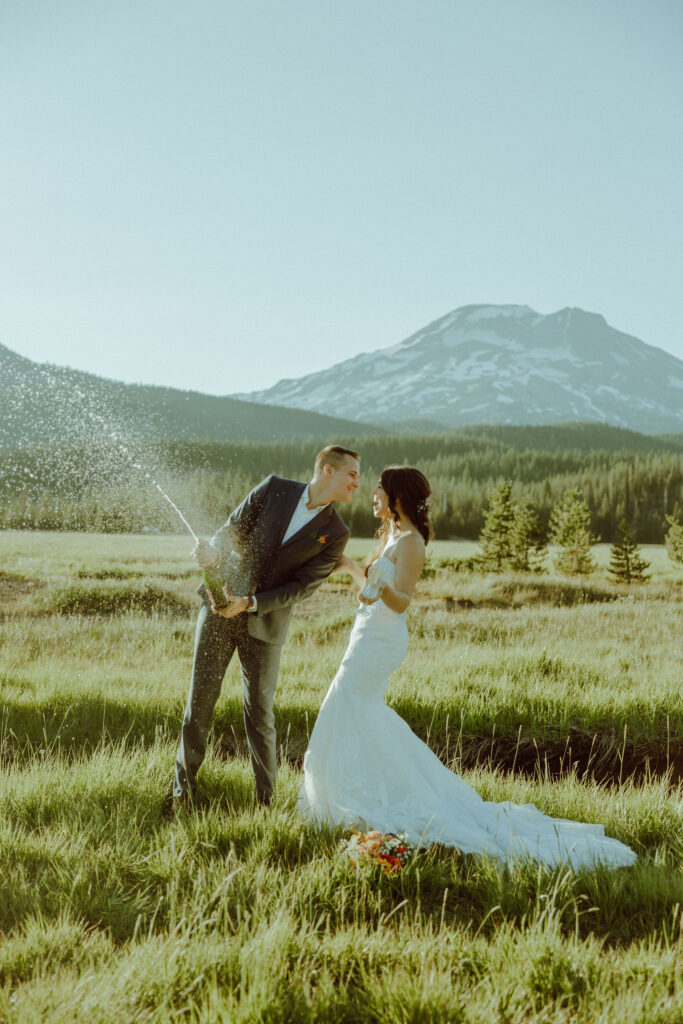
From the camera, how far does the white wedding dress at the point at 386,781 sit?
4.42 metres

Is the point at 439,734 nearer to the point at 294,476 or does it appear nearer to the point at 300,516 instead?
the point at 300,516

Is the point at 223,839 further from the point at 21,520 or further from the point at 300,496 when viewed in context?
the point at 21,520

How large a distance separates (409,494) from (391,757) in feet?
6.47

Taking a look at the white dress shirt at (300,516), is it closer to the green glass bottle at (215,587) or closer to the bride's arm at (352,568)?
the bride's arm at (352,568)

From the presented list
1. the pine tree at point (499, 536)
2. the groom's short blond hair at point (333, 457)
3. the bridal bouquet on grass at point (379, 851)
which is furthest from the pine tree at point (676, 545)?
the bridal bouquet on grass at point (379, 851)

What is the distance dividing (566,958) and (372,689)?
2325 millimetres

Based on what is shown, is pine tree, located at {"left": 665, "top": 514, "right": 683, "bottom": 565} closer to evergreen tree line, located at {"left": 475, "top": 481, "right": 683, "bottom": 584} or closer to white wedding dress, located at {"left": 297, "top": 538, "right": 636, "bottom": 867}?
evergreen tree line, located at {"left": 475, "top": 481, "right": 683, "bottom": 584}

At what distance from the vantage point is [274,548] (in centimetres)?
532

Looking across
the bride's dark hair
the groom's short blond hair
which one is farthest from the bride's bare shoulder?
the groom's short blond hair

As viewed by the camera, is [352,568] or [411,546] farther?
[352,568]

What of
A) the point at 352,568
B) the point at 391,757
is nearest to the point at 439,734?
the point at 391,757

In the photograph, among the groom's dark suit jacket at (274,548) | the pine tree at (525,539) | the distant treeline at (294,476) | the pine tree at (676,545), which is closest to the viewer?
the groom's dark suit jacket at (274,548)

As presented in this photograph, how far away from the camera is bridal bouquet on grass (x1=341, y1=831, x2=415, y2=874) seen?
3.62 metres

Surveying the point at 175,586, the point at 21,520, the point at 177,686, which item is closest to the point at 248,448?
the point at 21,520
